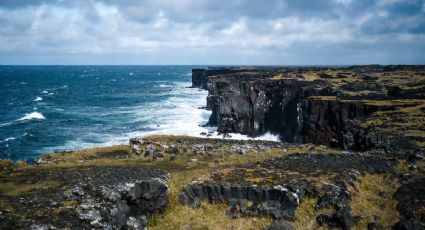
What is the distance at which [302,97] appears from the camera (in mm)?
73188

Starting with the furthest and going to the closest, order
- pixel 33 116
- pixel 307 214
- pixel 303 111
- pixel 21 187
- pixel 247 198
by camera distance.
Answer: pixel 33 116, pixel 303 111, pixel 247 198, pixel 307 214, pixel 21 187

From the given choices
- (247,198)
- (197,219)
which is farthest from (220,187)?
(197,219)

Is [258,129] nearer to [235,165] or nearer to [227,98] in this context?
[227,98]

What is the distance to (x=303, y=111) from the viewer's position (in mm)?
68125

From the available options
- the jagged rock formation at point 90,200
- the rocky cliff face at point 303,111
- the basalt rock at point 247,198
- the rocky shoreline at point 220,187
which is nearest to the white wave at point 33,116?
the rocky cliff face at point 303,111

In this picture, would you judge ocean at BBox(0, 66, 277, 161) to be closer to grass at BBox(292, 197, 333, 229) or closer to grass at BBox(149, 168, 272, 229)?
grass at BBox(149, 168, 272, 229)

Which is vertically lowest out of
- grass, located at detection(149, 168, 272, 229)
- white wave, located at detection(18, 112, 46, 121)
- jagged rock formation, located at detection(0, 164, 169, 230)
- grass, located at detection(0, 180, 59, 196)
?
white wave, located at detection(18, 112, 46, 121)

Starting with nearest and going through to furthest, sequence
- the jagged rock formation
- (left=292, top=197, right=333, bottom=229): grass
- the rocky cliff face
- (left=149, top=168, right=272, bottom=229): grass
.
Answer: the jagged rock formation, (left=292, top=197, right=333, bottom=229): grass, (left=149, top=168, right=272, bottom=229): grass, the rocky cliff face

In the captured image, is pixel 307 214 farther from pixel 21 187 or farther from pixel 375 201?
pixel 21 187

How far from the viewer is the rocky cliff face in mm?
51531

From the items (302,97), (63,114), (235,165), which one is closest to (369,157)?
(235,165)

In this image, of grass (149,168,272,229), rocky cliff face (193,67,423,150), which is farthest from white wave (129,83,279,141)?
grass (149,168,272,229)

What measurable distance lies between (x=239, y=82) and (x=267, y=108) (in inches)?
353

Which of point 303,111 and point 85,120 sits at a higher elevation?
point 303,111
